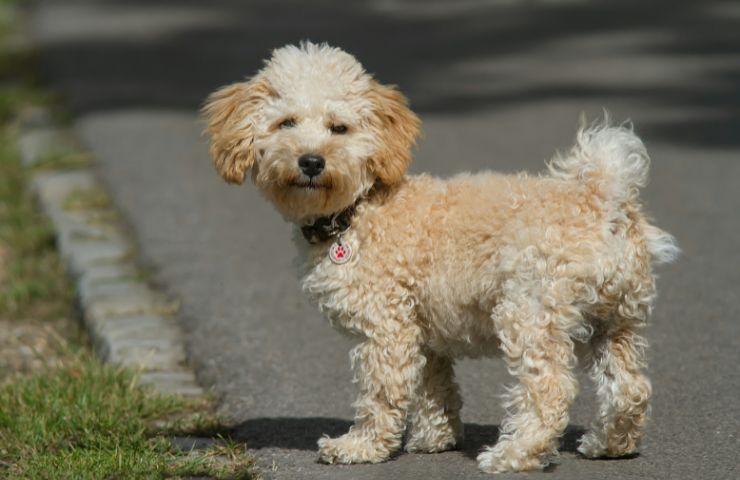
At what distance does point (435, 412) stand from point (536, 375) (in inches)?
26.8

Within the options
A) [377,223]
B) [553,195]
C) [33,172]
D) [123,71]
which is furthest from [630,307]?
[123,71]

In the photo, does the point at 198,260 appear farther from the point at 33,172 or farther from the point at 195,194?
the point at 33,172

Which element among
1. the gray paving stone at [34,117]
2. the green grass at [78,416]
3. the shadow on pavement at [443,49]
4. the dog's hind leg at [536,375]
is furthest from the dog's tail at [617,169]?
the gray paving stone at [34,117]

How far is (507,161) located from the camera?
10.5m

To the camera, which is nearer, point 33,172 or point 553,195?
point 553,195

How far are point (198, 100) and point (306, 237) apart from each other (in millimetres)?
7691

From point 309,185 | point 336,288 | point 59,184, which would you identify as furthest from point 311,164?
point 59,184

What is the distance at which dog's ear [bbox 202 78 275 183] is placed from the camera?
18.1 ft

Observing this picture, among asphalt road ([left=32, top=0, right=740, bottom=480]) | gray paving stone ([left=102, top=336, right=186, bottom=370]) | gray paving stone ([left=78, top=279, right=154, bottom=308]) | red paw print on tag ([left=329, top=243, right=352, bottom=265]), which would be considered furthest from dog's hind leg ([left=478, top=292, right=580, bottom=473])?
gray paving stone ([left=78, top=279, right=154, bottom=308])

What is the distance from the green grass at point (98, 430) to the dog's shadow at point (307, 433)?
140 millimetres

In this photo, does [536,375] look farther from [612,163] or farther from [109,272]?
[109,272]

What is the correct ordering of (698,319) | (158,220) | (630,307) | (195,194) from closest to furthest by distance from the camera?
1. (630,307)
2. (698,319)
3. (158,220)
4. (195,194)

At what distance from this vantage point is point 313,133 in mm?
5375

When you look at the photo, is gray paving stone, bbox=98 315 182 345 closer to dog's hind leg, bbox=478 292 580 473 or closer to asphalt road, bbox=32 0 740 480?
asphalt road, bbox=32 0 740 480
